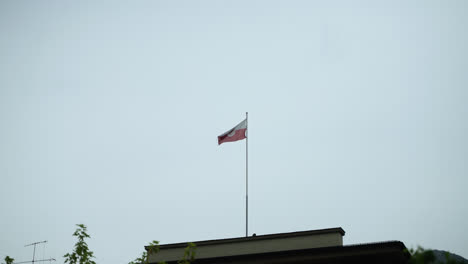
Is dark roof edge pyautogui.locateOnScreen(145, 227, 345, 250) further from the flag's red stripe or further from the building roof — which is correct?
the flag's red stripe

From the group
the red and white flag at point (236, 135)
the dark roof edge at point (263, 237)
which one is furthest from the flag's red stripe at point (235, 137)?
the dark roof edge at point (263, 237)

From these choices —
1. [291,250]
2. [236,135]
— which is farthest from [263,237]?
[236,135]

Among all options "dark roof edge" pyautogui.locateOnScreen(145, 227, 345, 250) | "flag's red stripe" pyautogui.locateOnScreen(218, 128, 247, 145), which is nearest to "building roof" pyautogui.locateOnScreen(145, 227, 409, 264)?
"dark roof edge" pyautogui.locateOnScreen(145, 227, 345, 250)

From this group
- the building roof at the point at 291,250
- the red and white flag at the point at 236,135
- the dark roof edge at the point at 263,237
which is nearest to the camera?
the building roof at the point at 291,250

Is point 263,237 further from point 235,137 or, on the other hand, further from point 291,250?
point 235,137

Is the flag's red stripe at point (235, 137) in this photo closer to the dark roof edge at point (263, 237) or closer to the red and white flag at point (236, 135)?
the red and white flag at point (236, 135)

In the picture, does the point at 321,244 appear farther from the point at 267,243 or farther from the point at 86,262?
the point at 86,262

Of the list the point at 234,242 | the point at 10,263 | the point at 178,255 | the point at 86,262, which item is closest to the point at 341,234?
the point at 234,242

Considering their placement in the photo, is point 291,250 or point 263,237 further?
point 263,237

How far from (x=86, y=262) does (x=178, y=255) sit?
7.50m

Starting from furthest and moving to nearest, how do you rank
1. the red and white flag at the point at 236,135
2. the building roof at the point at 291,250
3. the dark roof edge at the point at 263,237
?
1. the red and white flag at the point at 236,135
2. the dark roof edge at the point at 263,237
3. the building roof at the point at 291,250

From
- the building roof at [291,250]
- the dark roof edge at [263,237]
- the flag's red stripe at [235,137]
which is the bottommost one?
the building roof at [291,250]

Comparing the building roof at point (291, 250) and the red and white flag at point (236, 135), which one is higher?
the red and white flag at point (236, 135)

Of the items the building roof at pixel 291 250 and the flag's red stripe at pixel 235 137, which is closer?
the building roof at pixel 291 250
